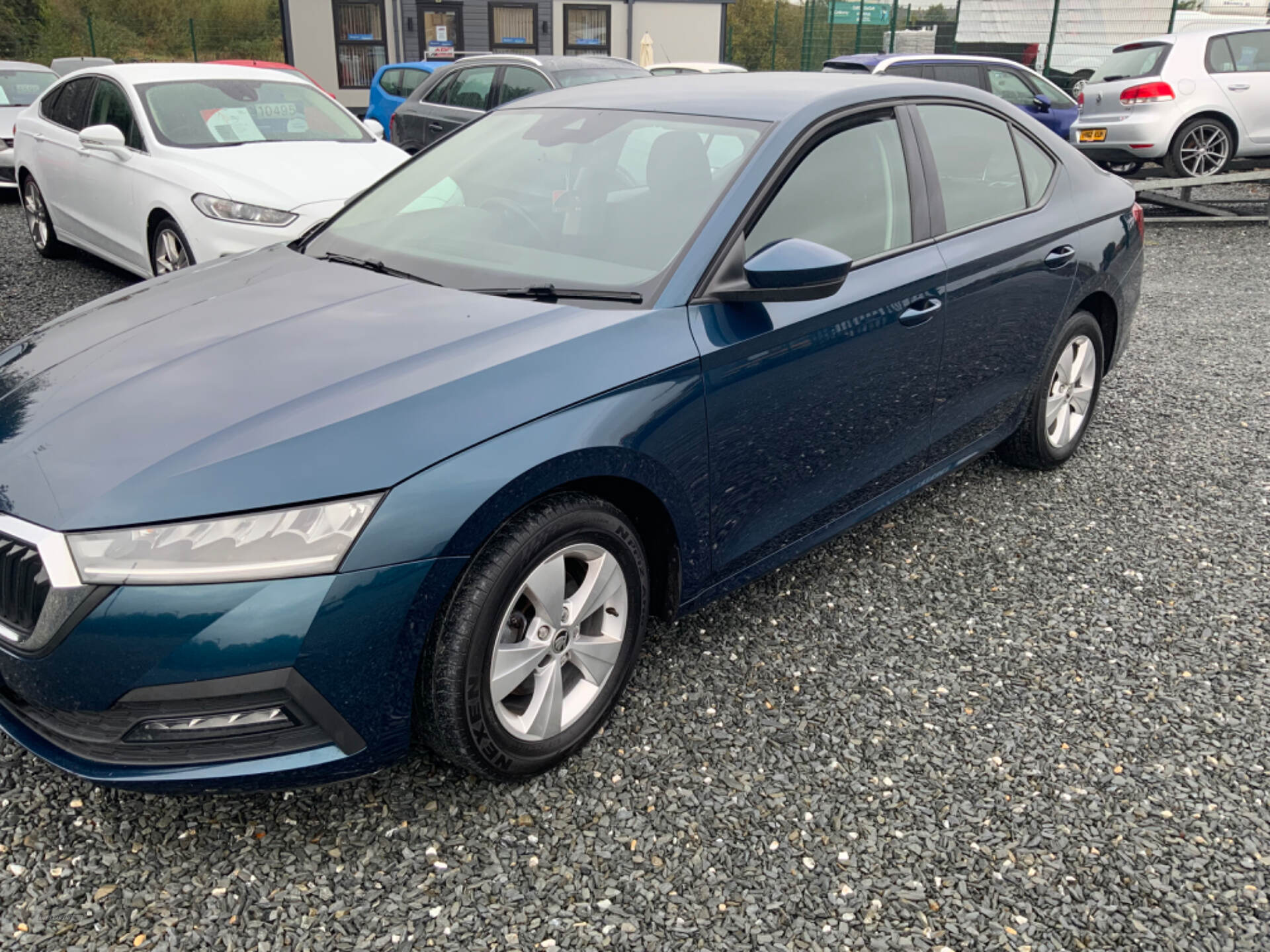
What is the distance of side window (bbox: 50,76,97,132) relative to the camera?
7324 millimetres

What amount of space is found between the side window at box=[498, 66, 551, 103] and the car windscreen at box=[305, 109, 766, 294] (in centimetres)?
714

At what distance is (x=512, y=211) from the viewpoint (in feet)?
10.1

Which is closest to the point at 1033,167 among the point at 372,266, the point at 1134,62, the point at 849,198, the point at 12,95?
the point at 849,198

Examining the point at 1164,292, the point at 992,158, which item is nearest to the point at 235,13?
the point at 1164,292

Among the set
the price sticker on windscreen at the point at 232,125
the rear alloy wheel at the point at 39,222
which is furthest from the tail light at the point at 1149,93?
the rear alloy wheel at the point at 39,222

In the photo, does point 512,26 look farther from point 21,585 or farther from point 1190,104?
point 21,585

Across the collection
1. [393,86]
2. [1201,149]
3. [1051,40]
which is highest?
[1051,40]

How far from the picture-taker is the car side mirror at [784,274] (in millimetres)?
2580

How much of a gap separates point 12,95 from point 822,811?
13.7 meters

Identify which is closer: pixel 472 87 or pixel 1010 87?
pixel 472 87

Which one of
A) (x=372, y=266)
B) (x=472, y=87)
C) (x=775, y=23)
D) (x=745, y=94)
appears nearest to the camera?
(x=372, y=266)

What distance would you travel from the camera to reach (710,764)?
2598 millimetres

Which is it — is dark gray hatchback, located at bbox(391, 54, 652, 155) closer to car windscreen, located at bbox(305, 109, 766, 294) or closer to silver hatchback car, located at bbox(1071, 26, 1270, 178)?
silver hatchback car, located at bbox(1071, 26, 1270, 178)

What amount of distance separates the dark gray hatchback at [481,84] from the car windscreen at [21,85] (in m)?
4.59
